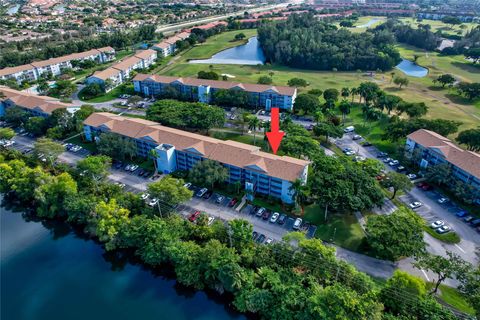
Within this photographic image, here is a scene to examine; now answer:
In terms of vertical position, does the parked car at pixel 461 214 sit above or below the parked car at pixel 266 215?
above

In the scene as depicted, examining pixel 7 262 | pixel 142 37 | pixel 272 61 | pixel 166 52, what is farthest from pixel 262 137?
pixel 142 37

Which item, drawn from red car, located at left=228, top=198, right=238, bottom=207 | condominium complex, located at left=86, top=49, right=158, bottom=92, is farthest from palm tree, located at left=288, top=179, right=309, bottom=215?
condominium complex, located at left=86, top=49, right=158, bottom=92

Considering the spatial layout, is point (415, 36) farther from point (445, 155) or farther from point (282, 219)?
point (282, 219)

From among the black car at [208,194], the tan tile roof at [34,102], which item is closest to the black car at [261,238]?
the black car at [208,194]

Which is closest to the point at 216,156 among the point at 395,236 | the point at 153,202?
the point at 153,202

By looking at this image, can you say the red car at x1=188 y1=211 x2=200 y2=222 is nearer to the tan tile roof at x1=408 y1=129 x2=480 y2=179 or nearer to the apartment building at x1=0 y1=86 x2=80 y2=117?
the tan tile roof at x1=408 y1=129 x2=480 y2=179

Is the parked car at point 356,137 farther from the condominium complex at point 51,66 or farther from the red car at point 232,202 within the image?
the condominium complex at point 51,66
